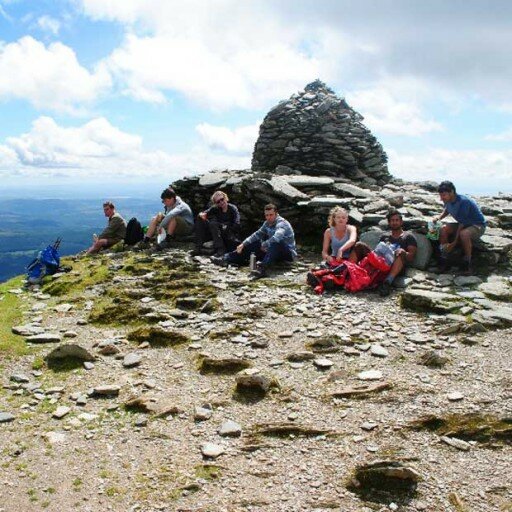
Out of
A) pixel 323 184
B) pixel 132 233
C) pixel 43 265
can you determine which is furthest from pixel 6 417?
pixel 323 184

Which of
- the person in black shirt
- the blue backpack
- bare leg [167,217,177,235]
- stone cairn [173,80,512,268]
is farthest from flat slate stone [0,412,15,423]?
→ bare leg [167,217,177,235]

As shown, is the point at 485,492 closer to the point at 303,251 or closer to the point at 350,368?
the point at 350,368

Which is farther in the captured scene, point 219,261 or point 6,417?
point 219,261

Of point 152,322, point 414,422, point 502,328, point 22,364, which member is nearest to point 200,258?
point 152,322

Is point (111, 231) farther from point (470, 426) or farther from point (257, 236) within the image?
point (470, 426)

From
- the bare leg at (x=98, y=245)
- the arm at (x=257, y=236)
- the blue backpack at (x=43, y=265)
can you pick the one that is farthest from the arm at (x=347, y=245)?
the bare leg at (x=98, y=245)

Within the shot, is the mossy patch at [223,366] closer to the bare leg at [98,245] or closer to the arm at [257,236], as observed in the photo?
the arm at [257,236]

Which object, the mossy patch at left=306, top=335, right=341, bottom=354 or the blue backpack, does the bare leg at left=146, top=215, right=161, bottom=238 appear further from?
the mossy patch at left=306, top=335, right=341, bottom=354

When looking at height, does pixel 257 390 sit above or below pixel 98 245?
below

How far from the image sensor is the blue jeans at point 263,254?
56.4 ft

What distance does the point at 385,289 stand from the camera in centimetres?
1431

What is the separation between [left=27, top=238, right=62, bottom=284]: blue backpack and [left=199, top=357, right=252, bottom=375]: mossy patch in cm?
1122

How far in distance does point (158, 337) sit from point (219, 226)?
8.29 m

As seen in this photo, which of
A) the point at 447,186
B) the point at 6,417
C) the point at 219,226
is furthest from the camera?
the point at 219,226
